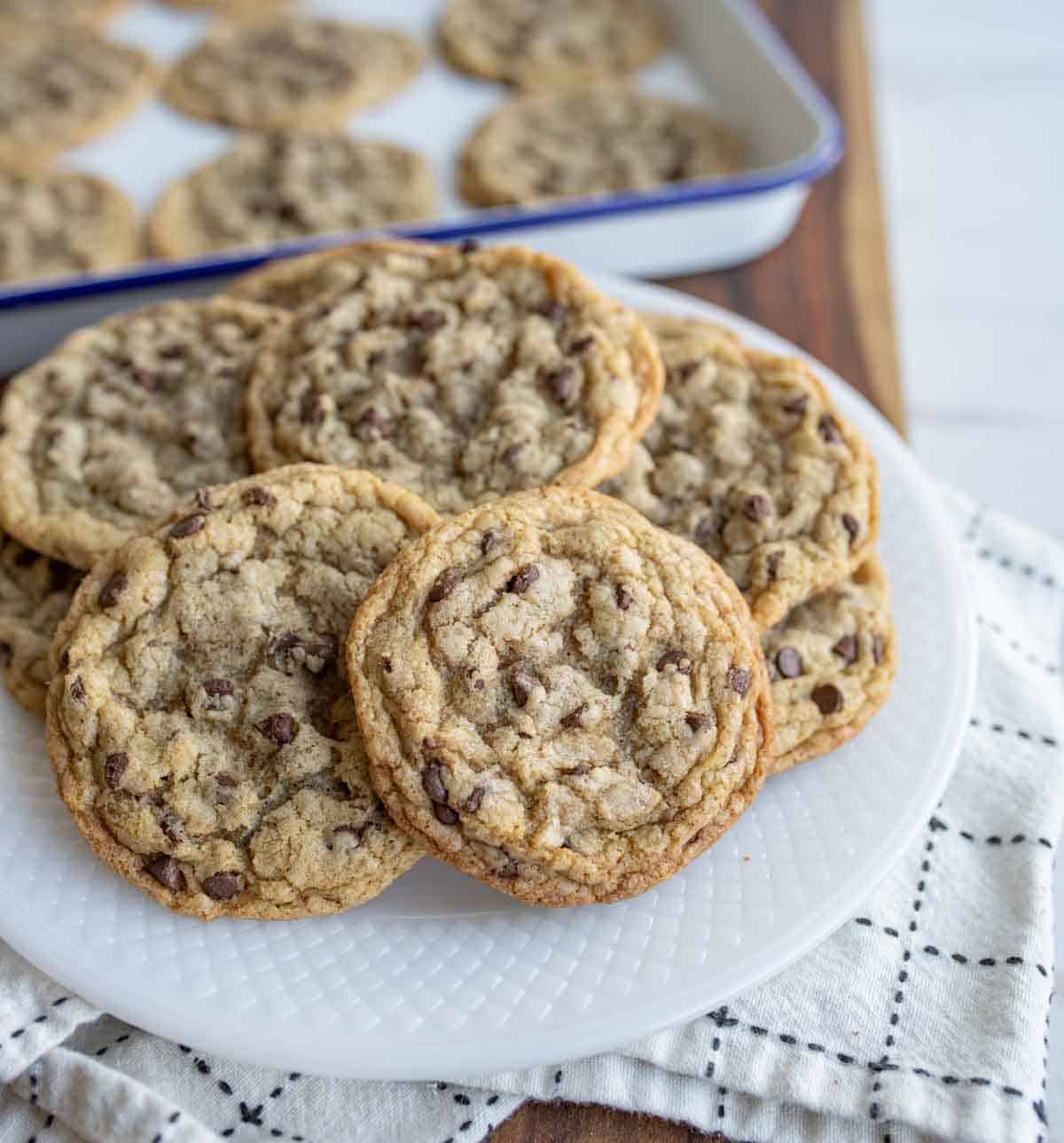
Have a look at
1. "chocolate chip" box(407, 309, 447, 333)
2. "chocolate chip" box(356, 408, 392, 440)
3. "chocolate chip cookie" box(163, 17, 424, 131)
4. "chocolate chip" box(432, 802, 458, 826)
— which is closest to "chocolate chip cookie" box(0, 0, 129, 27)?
"chocolate chip cookie" box(163, 17, 424, 131)

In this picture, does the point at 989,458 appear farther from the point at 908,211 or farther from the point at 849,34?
the point at 849,34

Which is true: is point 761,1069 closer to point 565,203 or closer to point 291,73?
point 565,203

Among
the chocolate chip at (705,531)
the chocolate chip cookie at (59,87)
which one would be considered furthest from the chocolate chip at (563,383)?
the chocolate chip cookie at (59,87)

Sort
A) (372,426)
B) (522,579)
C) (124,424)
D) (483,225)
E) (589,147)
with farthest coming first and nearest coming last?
(589,147) < (483,225) < (124,424) < (372,426) < (522,579)

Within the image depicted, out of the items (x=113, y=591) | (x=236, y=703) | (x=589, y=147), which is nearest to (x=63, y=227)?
(x=589, y=147)

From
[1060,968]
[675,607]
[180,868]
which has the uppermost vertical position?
[675,607]

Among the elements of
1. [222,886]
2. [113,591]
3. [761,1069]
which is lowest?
[761,1069]

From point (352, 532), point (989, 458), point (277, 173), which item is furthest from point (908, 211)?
point (352, 532)
